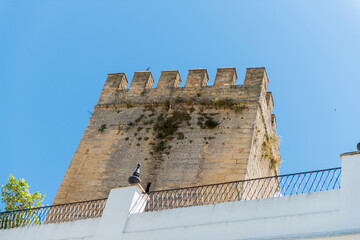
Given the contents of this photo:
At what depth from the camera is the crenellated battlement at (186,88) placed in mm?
18359

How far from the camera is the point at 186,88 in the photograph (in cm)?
1912

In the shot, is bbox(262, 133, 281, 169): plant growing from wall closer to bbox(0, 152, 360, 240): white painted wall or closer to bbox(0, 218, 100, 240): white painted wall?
bbox(0, 152, 360, 240): white painted wall

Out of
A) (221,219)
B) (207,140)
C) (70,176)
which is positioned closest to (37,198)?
(70,176)

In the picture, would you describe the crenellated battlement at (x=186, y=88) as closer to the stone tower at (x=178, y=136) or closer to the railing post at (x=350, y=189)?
the stone tower at (x=178, y=136)

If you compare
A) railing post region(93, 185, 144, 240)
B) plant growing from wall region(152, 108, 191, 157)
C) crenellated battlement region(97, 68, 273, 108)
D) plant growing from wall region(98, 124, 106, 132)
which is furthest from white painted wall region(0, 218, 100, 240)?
crenellated battlement region(97, 68, 273, 108)

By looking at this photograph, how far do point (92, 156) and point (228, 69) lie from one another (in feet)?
16.1

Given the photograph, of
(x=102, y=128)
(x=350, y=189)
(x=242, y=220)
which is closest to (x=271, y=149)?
(x=102, y=128)

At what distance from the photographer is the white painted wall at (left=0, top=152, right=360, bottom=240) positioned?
9023 mm

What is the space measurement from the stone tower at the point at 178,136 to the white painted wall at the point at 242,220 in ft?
18.2

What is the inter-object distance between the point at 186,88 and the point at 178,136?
6.32 feet

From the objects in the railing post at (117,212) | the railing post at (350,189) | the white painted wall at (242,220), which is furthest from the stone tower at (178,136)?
the railing post at (350,189)

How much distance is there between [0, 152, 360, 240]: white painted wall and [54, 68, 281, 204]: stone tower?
5.56m

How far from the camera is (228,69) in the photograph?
751 inches

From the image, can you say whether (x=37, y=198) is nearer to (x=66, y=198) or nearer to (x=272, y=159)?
(x=66, y=198)
